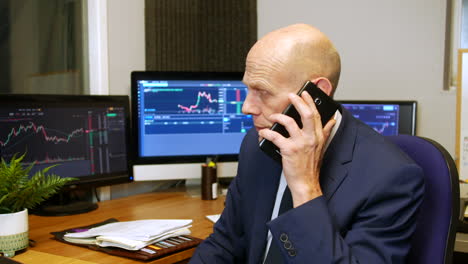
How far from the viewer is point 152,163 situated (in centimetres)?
202

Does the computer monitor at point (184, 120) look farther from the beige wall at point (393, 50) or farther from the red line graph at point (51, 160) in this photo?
the beige wall at point (393, 50)

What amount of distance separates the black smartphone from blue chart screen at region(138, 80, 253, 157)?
0.99m

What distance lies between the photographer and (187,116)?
2041mm

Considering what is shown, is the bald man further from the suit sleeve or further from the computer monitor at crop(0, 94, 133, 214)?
the computer monitor at crop(0, 94, 133, 214)

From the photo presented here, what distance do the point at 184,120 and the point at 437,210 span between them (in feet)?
4.02

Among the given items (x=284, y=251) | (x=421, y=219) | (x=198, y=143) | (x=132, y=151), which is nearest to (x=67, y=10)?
(x=132, y=151)

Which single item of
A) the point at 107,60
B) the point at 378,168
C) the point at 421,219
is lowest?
the point at 421,219

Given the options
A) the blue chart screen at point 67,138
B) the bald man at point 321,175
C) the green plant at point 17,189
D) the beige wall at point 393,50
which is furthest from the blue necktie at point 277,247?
the beige wall at point 393,50

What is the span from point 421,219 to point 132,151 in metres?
1.27

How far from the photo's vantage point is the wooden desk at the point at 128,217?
133cm

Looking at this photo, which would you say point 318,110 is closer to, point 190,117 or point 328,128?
point 328,128

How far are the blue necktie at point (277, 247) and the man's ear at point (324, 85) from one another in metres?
0.27

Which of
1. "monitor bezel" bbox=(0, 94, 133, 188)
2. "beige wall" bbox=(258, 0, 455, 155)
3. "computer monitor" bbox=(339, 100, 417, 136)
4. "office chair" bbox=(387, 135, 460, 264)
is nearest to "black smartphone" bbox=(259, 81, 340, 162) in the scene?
"office chair" bbox=(387, 135, 460, 264)

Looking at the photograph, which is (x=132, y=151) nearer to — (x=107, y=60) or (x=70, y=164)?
(x=70, y=164)
